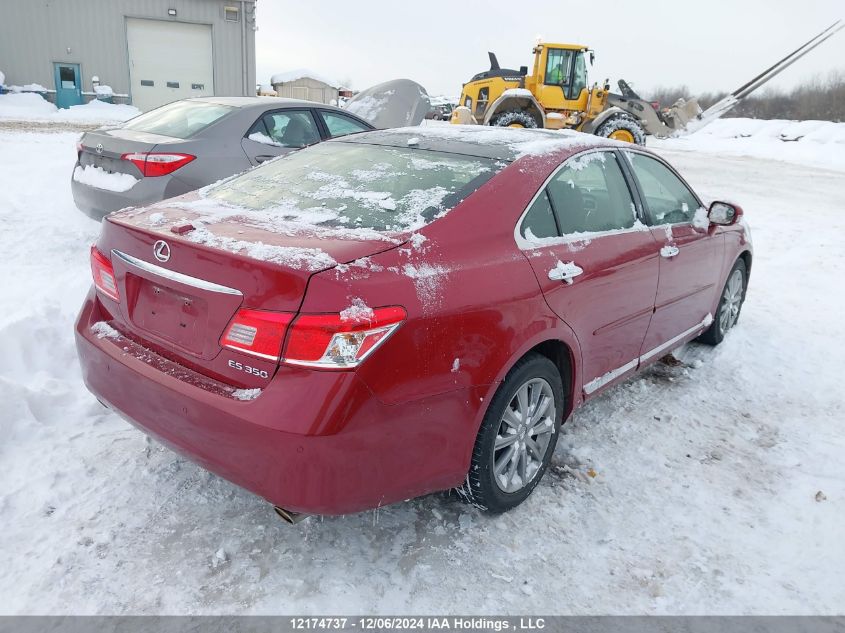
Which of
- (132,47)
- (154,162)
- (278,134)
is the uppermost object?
(132,47)

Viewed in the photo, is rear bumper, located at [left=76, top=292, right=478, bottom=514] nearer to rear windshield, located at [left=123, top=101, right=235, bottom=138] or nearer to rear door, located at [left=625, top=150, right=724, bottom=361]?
rear door, located at [left=625, top=150, right=724, bottom=361]

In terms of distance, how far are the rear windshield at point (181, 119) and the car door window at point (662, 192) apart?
13.2 feet

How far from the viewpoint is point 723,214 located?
413cm

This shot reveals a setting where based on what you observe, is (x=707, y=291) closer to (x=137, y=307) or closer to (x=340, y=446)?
(x=340, y=446)

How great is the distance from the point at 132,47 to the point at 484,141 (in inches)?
949

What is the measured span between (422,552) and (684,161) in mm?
19823

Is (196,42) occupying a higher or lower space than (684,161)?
higher

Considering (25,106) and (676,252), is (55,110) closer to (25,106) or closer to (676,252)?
(25,106)

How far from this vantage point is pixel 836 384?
4371mm

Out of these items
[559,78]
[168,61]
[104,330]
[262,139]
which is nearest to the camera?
[104,330]

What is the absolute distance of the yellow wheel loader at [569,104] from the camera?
16.4 m

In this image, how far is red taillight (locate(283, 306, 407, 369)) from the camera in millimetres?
2025

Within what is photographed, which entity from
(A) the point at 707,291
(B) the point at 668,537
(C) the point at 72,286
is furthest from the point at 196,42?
(B) the point at 668,537

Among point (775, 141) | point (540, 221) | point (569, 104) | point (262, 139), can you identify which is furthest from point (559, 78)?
point (775, 141)
